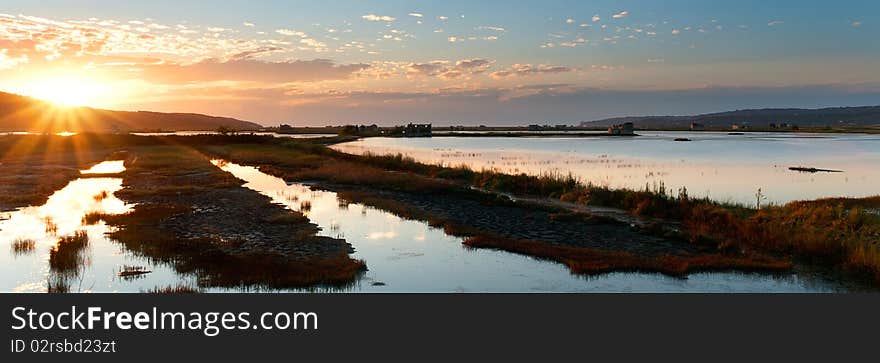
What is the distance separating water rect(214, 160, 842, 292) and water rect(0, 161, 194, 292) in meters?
6.54

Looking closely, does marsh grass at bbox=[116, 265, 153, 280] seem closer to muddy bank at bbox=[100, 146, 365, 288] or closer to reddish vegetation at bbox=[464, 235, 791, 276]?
muddy bank at bbox=[100, 146, 365, 288]

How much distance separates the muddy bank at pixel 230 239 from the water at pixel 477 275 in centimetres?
125

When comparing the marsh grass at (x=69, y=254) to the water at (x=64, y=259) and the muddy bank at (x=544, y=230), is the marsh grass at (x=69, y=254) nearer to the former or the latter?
the water at (x=64, y=259)

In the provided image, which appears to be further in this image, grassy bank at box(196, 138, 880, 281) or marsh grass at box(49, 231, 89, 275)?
grassy bank at box(196, 138, 880, 281)

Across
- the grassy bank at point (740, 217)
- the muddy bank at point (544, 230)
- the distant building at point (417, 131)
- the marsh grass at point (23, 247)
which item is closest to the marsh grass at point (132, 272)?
the marsh grass at point (23, 247)

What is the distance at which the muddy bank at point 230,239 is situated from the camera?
17609mm

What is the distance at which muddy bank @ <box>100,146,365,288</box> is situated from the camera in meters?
17.6

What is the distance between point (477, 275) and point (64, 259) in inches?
531

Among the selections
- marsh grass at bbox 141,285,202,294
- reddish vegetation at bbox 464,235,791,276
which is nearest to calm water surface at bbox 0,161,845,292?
marsh grass at bbox 141,285,202,294

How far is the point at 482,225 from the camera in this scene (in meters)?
28.0

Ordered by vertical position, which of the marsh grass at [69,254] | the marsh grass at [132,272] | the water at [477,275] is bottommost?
the water at [477,275]

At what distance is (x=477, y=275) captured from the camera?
18.5 meters

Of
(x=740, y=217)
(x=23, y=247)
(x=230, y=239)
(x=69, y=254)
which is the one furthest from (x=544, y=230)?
(x=23, y=247)

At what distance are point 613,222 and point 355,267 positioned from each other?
14332 mm
